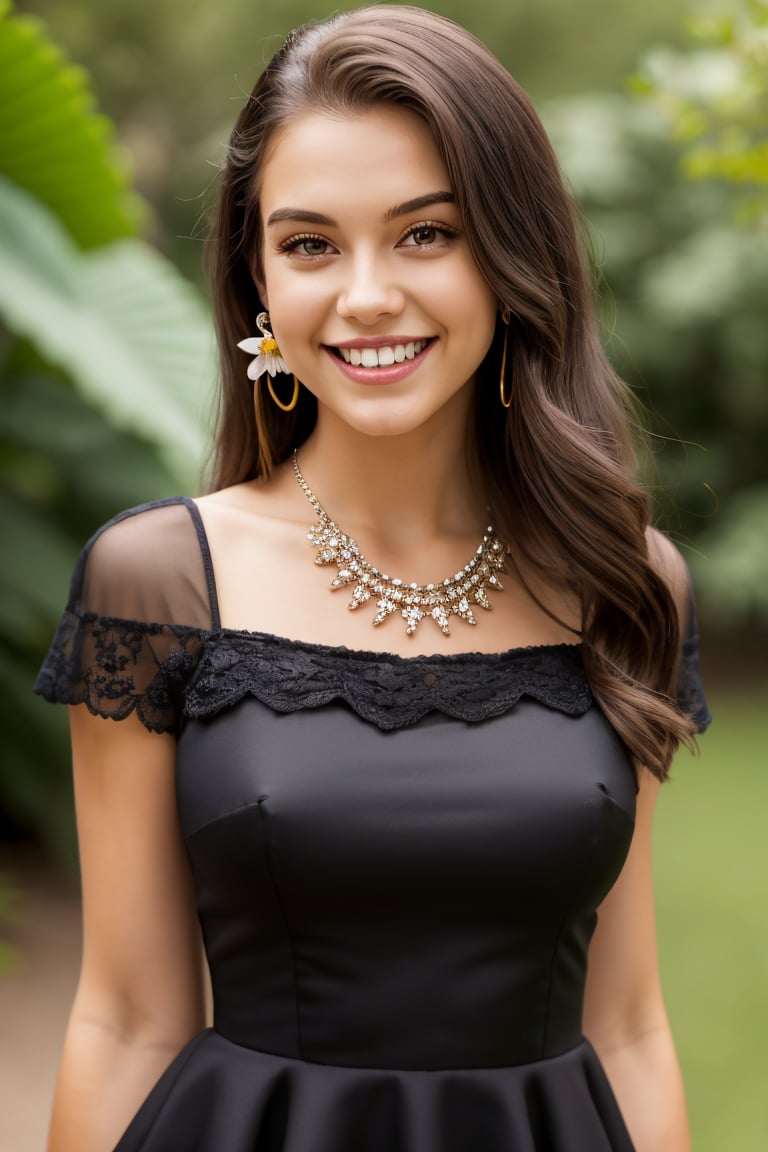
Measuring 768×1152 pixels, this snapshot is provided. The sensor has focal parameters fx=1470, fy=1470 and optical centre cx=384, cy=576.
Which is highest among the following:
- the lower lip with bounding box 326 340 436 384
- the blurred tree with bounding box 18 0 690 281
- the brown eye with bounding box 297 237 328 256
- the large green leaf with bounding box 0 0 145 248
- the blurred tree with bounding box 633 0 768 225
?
the blurred tree with bounding box 18 0 690 281

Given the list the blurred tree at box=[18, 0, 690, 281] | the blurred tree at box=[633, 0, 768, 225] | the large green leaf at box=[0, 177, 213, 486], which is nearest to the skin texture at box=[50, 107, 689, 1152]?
the blurred tree at box=[633, 0, 768, 225]

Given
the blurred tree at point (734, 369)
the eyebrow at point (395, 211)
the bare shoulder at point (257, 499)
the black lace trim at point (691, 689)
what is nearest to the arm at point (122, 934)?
the bare shoulder at point (257, 499)

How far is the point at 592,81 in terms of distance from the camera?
455 inches

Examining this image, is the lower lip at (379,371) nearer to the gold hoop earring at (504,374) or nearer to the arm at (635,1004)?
the gold hoop earring at (504,374)

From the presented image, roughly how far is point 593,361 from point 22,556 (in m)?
3.49

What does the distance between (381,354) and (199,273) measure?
925cm

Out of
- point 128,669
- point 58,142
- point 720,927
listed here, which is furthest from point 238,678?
point 720,927

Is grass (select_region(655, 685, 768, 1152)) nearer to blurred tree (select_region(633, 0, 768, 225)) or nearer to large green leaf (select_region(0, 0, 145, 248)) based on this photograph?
blurred tree (select_region(633, 0, 768, 225))

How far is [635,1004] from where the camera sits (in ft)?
6.77

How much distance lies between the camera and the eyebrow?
177cm

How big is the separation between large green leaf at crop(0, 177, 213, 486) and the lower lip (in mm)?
2435

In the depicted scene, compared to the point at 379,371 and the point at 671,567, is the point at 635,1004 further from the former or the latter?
the point at 379,371

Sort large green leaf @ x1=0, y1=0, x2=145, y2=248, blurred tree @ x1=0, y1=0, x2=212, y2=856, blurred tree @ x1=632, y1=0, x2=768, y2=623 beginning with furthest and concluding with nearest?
blurred tree @ x1=632, y1=0, x2=768, y2=623 < large green leaf @ x1=0, y1=0, x2=145, y2=248 < blurred tree @ x1=0, y1=0, x2=212, y2=856

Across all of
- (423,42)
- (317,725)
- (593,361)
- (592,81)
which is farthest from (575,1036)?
(592,81)
